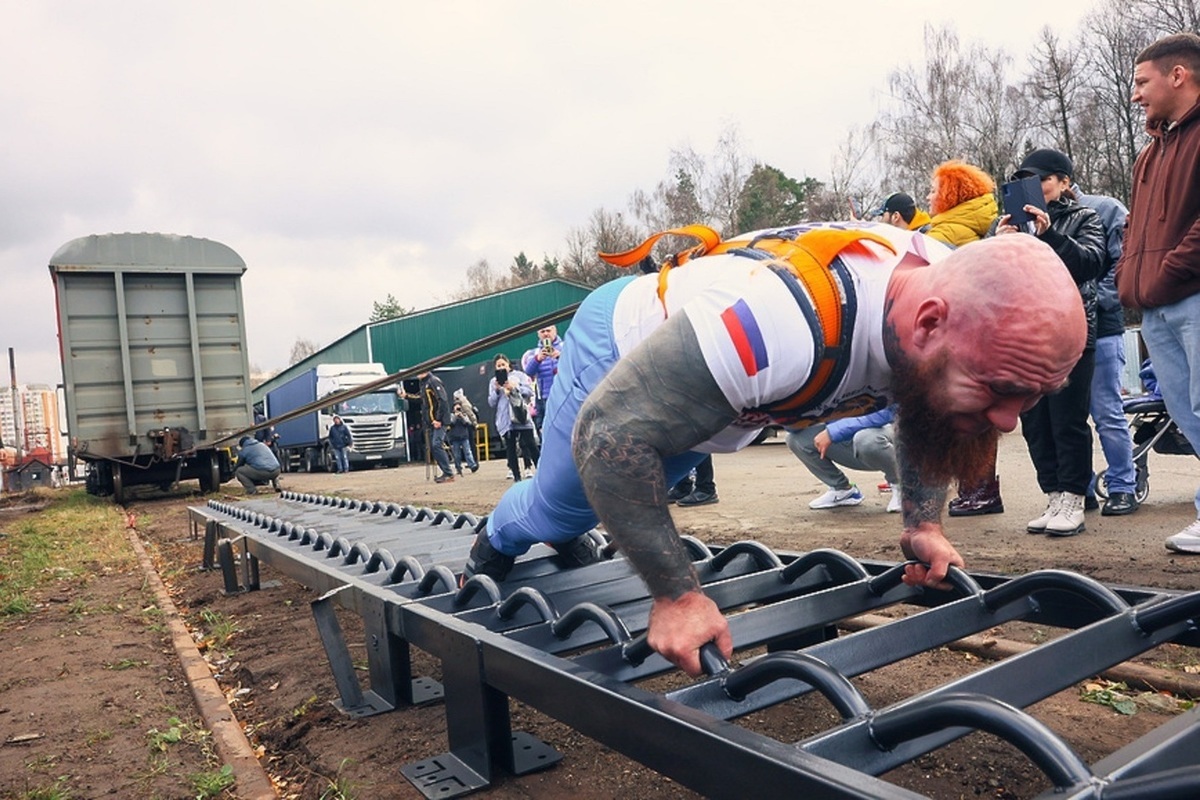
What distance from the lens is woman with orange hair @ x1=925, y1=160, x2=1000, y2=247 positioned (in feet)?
15.9

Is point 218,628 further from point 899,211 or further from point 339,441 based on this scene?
Result: point 339,441

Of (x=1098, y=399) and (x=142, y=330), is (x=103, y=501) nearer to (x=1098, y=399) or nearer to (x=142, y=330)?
(x=142, y=330)

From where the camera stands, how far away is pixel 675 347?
170 cm

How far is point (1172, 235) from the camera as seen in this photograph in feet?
12.1

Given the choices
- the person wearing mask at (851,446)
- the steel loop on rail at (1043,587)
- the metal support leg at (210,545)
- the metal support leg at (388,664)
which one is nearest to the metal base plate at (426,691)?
the metal support leg at (388,664)

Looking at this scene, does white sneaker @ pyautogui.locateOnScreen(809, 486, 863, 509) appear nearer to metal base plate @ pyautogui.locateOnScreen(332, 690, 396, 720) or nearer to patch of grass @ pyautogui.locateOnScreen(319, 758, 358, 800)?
metal base plate @ pyautogui.locateOnScreen(332, 690, 396, 720)

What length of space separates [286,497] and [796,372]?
7.02 metres

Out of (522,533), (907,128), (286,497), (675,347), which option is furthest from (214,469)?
(907,128)

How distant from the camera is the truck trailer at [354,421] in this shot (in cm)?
2242

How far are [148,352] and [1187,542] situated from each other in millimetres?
13169

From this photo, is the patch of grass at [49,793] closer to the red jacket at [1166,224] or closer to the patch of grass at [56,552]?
the patch of grass at [56,552]

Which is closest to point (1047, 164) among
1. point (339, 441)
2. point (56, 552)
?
point (56, 552)

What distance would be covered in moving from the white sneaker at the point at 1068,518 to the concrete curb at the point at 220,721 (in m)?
3.88

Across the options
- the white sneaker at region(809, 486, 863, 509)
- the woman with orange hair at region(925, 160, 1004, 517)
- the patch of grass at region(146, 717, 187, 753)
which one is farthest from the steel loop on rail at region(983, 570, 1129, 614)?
the white sneaker at region(809, 486, 863, 509)
